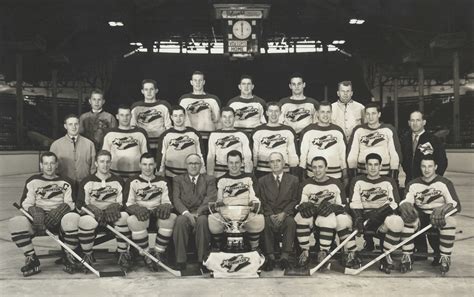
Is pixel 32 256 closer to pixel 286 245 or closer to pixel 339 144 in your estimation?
pixel 286 245

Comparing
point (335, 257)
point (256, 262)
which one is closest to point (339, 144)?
point (335, 257)

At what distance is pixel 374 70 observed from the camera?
21.0 meters

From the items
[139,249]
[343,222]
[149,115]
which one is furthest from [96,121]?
[343,222]

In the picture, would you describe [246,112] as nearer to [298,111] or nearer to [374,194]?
[298,111]

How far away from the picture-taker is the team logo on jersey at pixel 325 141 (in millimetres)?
5090

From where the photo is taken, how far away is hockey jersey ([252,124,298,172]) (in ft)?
17.1

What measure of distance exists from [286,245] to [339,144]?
47.7 inches

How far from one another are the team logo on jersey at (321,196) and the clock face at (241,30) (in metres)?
6.62

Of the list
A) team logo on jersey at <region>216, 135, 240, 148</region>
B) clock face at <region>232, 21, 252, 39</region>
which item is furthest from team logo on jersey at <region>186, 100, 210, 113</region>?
clock face at <region>232, 21, 252, 39</region>

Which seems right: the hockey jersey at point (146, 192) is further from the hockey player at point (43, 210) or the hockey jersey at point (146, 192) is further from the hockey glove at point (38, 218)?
the hockey glove at point (38, 218)

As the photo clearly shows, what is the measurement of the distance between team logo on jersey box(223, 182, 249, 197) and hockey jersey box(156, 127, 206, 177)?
561 millimetres

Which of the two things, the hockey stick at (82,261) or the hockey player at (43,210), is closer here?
the hockey stick at (82,261)

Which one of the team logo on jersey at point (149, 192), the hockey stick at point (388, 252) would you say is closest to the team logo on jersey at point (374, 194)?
the hockey stick at point (388, 252)

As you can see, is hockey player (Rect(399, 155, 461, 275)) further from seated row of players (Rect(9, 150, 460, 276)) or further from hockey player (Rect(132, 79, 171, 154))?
hockey player (Rect(132, 79, 171, 154))
